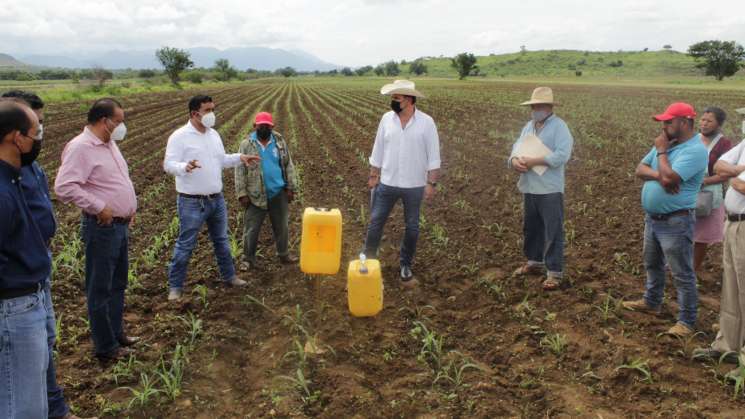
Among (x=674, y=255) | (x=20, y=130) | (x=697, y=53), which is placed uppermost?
(x=697, y=53)

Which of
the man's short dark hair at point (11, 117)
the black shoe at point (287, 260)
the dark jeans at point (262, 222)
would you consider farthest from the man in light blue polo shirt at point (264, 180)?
the man's short dark hair at point (11, 117)

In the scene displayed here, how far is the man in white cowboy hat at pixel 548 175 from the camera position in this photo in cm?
482

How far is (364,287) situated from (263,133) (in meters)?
1.97

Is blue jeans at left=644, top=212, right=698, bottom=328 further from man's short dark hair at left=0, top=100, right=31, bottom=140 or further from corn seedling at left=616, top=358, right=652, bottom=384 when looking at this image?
man's short dark hair at left=0, top=100, right=31, bottom=140

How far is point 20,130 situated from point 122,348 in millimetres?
2216

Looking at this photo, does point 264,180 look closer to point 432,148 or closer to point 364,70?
point 432,148

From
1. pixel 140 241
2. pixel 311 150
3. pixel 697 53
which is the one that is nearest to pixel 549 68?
pixel 697 53

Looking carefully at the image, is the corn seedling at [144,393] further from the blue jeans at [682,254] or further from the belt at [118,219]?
the blue jeans at [682,254]

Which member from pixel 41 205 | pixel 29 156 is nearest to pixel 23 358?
pixel 41 205

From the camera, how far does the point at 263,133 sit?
16.9 feet

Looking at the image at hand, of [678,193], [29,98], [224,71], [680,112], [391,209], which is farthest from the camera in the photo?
[224,71]

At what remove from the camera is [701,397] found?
329 centimetres

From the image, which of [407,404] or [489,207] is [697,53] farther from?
[407,404]

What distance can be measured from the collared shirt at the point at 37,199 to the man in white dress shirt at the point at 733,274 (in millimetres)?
4272
